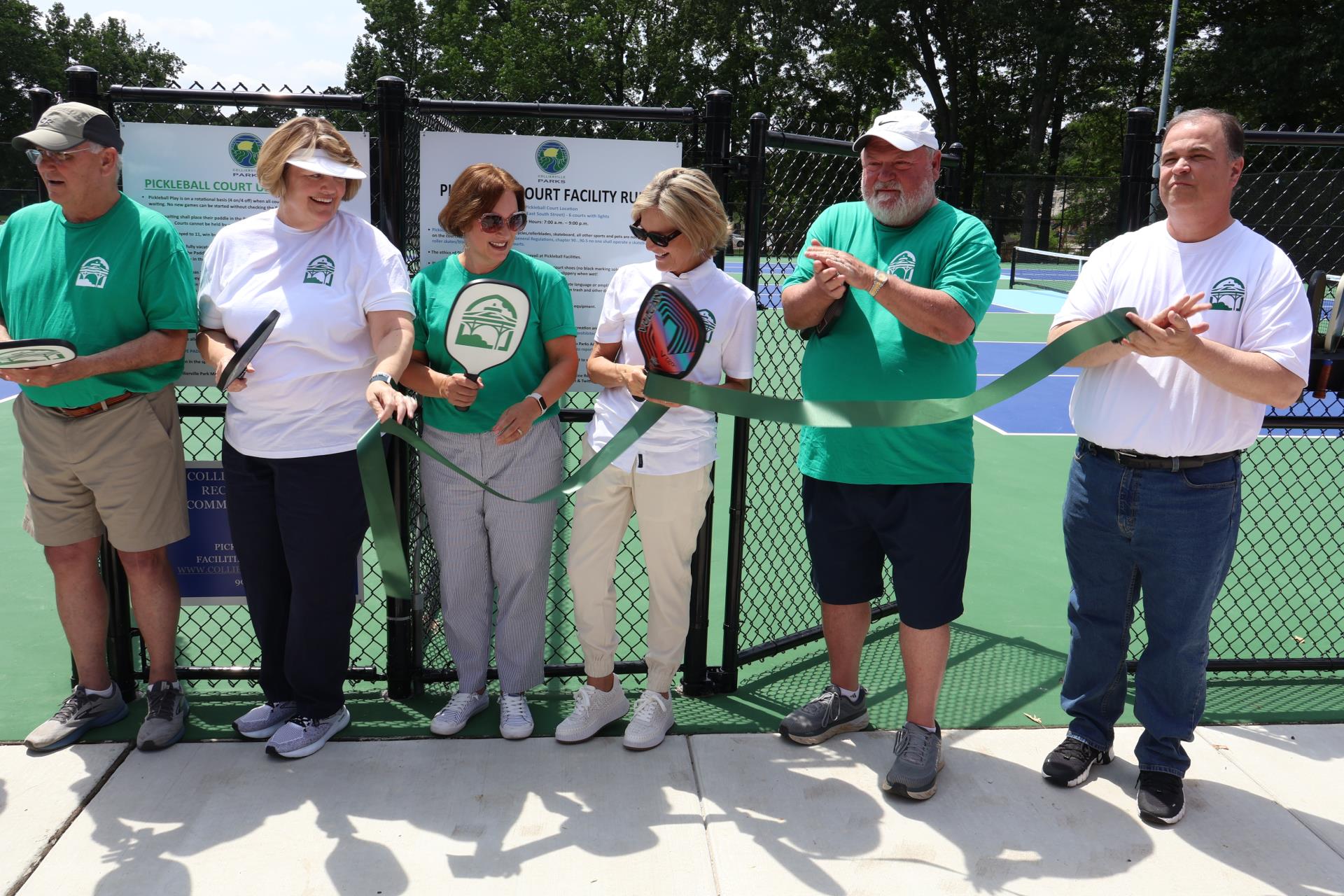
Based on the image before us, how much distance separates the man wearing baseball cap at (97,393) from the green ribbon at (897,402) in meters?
1.63

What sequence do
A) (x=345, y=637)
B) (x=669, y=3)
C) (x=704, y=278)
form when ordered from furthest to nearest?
(x=669, y=3), (x=345, y=637), (x=704, y=278)

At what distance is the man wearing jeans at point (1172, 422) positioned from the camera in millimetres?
2883

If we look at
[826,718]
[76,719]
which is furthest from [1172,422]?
[76,719]

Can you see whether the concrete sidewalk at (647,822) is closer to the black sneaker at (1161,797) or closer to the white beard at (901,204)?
the black sneaker at (1161,797)

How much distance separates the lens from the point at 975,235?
309 cm

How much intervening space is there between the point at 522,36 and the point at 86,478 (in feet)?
156

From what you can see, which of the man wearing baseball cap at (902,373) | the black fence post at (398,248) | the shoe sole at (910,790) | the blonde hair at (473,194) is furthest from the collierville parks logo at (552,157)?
the shoe sole at (910,790)

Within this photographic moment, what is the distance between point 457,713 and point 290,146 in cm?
201

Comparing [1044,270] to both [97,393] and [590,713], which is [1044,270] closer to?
[590,713]

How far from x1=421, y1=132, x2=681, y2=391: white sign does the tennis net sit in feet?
75.0

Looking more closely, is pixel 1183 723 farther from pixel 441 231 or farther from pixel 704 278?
pixel 441 231

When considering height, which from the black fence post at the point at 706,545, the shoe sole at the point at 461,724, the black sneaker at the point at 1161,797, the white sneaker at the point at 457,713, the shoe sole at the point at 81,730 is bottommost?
the shoe sole at the point at 81,730

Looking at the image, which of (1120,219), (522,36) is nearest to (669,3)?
(522,36)

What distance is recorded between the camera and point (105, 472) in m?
3.34
